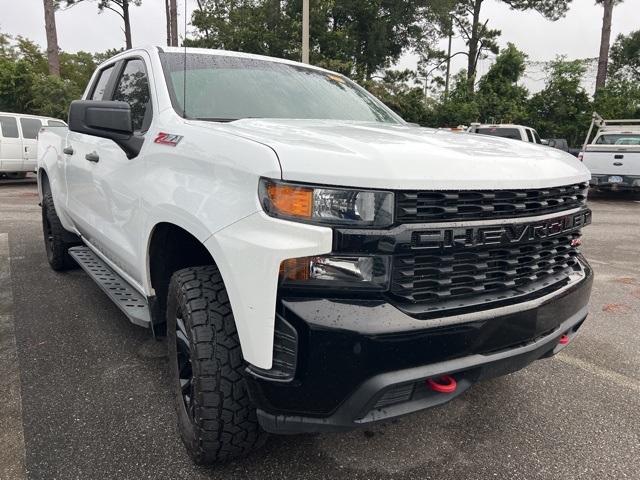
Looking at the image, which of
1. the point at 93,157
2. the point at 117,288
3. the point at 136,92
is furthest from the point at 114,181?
the point at 117,288

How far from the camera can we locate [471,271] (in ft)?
6.09

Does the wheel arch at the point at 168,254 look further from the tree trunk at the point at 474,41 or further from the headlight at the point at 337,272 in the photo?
the tree trunk at the point at 474,41

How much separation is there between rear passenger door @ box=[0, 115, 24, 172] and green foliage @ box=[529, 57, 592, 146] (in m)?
19.3

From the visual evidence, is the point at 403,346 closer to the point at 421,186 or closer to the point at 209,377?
the point at 421,186

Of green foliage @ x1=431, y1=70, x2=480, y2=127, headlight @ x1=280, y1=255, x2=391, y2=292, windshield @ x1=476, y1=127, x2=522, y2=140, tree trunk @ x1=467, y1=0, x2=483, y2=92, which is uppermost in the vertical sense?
tree trunk @ x1=467, y1=0, x2=483, y2=92

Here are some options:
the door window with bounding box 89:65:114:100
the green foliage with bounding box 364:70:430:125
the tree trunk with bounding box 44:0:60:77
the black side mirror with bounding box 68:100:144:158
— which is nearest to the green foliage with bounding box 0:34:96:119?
the tree trunk with bounding box 44:0:60:77

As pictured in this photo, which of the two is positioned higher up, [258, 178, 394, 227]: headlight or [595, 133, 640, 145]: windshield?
[595, 133, 640, 145]: windshield

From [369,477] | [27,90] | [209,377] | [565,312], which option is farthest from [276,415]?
[27,90]

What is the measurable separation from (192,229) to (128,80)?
5.75 ft

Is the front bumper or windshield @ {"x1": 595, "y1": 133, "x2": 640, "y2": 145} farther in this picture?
windshield @ {"x1": 595, "y1": 133, "x2": 640, "y2": 145}

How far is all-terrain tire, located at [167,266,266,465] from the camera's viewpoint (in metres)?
1.88

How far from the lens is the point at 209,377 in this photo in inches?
73.9

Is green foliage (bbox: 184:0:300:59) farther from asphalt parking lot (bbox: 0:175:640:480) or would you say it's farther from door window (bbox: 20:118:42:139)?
asphalt parking lot (bbox: 0:175:640:480)

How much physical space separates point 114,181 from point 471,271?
2.05 m
